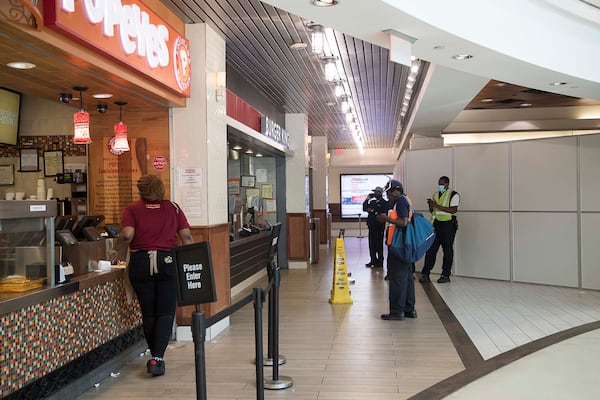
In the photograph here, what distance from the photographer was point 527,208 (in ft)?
29.3

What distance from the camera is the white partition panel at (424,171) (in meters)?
10.1

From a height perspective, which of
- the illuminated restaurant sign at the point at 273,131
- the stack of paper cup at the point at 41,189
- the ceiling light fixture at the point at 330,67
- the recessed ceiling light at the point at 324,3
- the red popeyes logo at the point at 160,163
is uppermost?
the ceiling light fixture at the point at 330,67

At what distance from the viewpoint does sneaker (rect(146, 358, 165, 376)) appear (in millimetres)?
4703

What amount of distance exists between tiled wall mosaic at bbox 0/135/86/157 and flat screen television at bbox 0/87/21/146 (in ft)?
0.36

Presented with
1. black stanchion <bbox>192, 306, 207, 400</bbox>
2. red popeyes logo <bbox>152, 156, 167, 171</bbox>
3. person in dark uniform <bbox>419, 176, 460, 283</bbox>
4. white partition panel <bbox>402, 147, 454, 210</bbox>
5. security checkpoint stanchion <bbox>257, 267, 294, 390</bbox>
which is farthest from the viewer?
white partition panel <bbox>402, 147, 454, 210</bbox>

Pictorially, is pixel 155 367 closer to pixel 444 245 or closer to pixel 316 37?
pixel 316 37

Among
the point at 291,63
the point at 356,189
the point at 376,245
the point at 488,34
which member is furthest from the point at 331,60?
the point at 356,189

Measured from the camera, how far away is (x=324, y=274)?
10.8 meters

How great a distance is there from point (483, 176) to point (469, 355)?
493 cm

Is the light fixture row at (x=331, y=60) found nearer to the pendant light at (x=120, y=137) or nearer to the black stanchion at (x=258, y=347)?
the pendant light at (x=120, y=137)

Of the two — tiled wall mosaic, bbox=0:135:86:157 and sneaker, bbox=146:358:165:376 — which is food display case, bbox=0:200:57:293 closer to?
sneaker, bbox=146:358:165:376

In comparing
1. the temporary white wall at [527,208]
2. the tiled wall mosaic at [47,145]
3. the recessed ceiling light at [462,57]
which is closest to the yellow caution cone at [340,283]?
the temporary white wall at [527,208]

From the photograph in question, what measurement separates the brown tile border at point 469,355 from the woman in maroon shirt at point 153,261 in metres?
2.02

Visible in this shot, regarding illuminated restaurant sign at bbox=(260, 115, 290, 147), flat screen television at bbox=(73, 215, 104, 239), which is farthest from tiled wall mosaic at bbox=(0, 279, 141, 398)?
illuminated restaurant sign at bbox=(260, 115, 290, 147)
